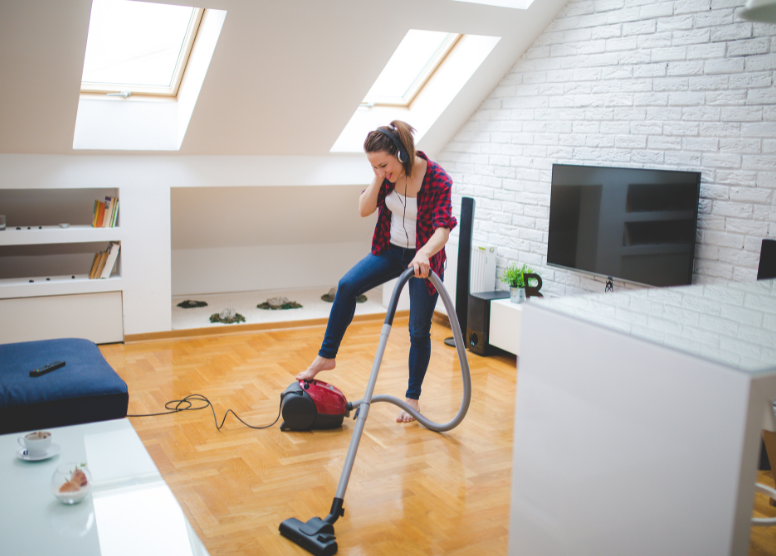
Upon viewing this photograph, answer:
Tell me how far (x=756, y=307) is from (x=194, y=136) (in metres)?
3.51

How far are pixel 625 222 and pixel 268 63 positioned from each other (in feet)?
6.94

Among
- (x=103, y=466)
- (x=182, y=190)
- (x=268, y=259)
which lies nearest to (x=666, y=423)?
(x=103, y=466)

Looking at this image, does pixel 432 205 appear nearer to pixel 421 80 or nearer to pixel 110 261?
pixel 421 80

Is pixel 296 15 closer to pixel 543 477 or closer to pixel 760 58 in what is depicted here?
pixel 760 58

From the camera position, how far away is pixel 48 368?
101 inches

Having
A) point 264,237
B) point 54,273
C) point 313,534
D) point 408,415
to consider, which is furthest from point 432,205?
point 54,273

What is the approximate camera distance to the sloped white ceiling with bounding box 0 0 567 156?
10.5 ft

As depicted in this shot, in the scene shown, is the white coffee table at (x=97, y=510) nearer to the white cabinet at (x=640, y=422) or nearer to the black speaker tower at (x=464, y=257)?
the white cabinet at (x=640, y=422)

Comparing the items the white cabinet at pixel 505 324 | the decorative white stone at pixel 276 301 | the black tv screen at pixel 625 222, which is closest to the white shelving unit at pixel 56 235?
the decorative white stone at pixel 276 301

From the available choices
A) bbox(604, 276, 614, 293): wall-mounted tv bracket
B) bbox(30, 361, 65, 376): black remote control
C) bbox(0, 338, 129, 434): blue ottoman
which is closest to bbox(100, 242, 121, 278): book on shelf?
bbox(0, 338, 129, 434): blue ottoman

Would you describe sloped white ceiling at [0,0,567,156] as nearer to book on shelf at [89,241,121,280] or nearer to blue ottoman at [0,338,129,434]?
book on shelf at [89,241,121,280]

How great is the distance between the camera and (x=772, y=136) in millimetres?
2836

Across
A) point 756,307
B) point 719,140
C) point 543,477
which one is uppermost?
point 719,140

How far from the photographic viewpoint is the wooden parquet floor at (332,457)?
7.07ft
